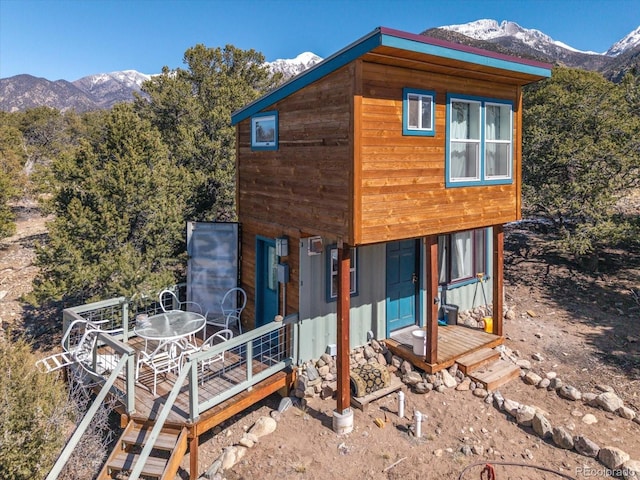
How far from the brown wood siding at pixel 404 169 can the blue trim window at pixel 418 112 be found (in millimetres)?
80

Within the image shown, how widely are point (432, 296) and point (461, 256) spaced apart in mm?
2891

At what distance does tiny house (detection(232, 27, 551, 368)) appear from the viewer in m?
6.31

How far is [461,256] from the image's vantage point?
1023 centimetres

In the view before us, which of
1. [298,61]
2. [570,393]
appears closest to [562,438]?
[570,393]

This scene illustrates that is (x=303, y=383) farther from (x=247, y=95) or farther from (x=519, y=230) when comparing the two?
(x=519, y=230)

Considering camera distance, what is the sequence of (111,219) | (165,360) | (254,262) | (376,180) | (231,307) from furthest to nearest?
(231,307), (254,262), (111,219), (165,360), (376,180)

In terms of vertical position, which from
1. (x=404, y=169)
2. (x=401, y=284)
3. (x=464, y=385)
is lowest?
(x=464, y=385)

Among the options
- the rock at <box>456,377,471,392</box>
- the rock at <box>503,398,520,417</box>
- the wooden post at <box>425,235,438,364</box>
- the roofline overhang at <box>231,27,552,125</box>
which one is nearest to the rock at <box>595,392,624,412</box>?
the rock at <box>503,398,520,417</box>

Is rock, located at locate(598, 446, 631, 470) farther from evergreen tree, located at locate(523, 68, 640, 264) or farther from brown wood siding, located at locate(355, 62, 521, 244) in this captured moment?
evergreen tree, located at locate(523, 68, 640, 264)

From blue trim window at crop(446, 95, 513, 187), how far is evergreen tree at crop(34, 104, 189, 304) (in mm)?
5979

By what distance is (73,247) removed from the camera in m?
8.63

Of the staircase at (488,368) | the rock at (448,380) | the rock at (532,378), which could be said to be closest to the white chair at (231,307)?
the rock at (448,380)

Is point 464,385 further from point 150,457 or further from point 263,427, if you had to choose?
point 150,457

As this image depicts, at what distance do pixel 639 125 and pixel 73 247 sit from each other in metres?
15.5
